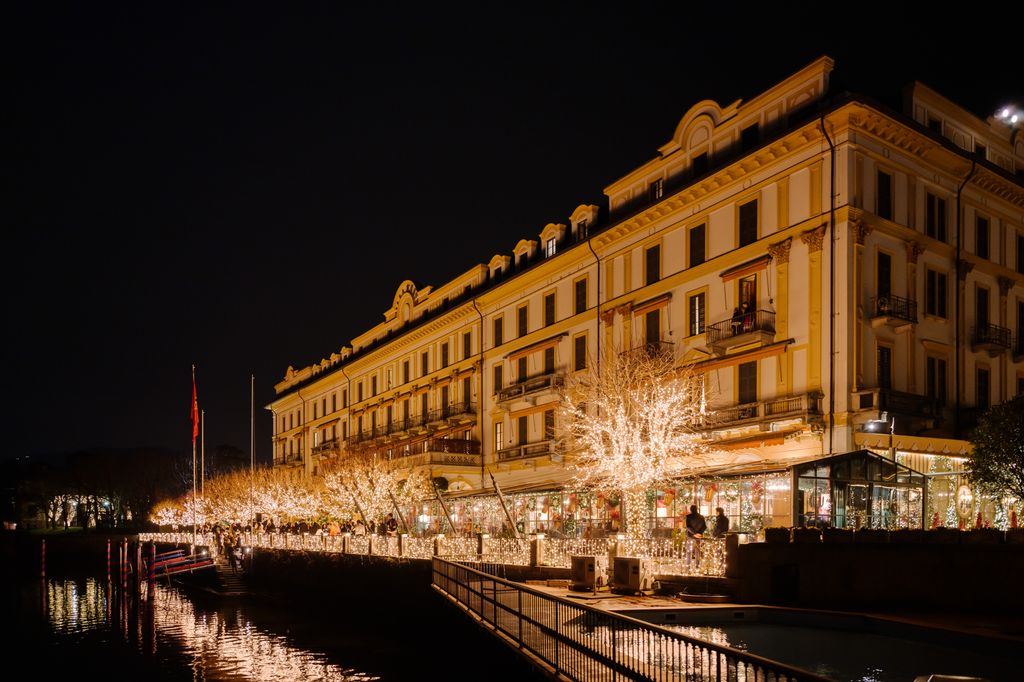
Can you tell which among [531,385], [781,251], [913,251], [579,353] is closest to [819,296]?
[781,251]

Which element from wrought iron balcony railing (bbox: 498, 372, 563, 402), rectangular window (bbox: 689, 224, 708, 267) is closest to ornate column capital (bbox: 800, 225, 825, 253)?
rectangular window (bbox: 689, 224, 708, 267)

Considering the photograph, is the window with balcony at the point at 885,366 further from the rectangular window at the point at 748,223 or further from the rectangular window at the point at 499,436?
the rectangular window at the point at 499,436

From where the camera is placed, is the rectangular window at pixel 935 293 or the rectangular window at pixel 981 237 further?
the rectangular window at pixel 981 237

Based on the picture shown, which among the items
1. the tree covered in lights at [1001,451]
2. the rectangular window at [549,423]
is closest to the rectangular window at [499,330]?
the rectangular window at [549,423]

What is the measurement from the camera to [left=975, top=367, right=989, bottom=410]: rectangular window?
35750mm

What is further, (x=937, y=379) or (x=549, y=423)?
(x=549, y=423)

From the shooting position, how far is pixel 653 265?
4141 centimetres

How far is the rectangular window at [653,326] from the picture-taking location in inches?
1590

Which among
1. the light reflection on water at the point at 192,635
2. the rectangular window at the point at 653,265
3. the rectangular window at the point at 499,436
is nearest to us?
the light reflection on water at the point at 192,635

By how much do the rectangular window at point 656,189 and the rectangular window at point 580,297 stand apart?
21.2 feet

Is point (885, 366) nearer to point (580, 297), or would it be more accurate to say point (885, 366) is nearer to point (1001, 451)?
point (1001, 451)

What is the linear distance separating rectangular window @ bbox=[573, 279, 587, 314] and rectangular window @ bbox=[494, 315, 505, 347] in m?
7.94

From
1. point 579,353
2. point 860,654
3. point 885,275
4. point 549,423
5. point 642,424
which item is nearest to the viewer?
point 860,654

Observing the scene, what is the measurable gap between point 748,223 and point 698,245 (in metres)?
2.94
